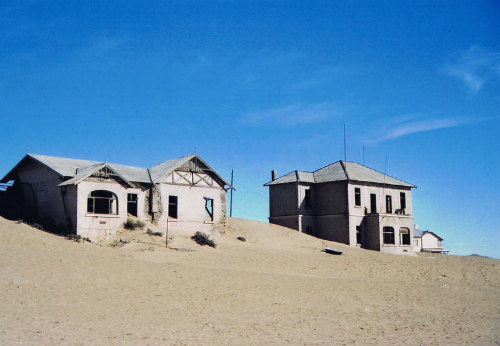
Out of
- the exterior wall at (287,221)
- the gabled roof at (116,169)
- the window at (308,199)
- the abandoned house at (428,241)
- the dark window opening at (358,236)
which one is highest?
the gabled roof at (116,169)

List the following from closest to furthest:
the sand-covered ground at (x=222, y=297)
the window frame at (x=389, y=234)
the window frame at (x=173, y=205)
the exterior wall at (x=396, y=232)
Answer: the sand-covered ground at (x=222, y=297)
the window frame at (x=173, y=205)
the exterior wall at (x=396, y=232)
the window frame at (x=389, y=234)

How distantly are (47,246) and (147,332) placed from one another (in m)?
13.9

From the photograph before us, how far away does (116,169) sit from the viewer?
3406 centimetres

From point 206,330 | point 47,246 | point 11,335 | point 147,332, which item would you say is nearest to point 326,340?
point 206,330

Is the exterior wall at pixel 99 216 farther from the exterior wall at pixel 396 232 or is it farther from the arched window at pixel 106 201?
the exterior wall at pixel 396 232

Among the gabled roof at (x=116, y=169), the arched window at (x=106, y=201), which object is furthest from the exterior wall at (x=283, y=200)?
the arched window at (x=106, y=201)

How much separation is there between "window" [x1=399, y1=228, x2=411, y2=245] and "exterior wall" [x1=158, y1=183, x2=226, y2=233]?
14950 mm

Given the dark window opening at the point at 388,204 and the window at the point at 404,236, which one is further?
the dark window opening at the point at 388,204

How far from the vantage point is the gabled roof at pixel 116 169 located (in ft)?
102

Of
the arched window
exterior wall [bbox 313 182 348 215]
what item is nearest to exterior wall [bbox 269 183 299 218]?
exterior wall [bbox 313 182 348 215]

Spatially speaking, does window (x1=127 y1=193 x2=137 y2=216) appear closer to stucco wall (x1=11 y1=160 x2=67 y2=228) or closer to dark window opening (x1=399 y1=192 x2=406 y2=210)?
stucco wall (x1=11 y1=160 x2=67 y2=228)

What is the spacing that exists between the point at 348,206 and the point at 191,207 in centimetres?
1290

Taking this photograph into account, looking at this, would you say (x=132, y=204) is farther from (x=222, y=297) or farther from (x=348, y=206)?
(x=348, y=206)

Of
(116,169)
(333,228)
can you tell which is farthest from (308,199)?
(116,169)
